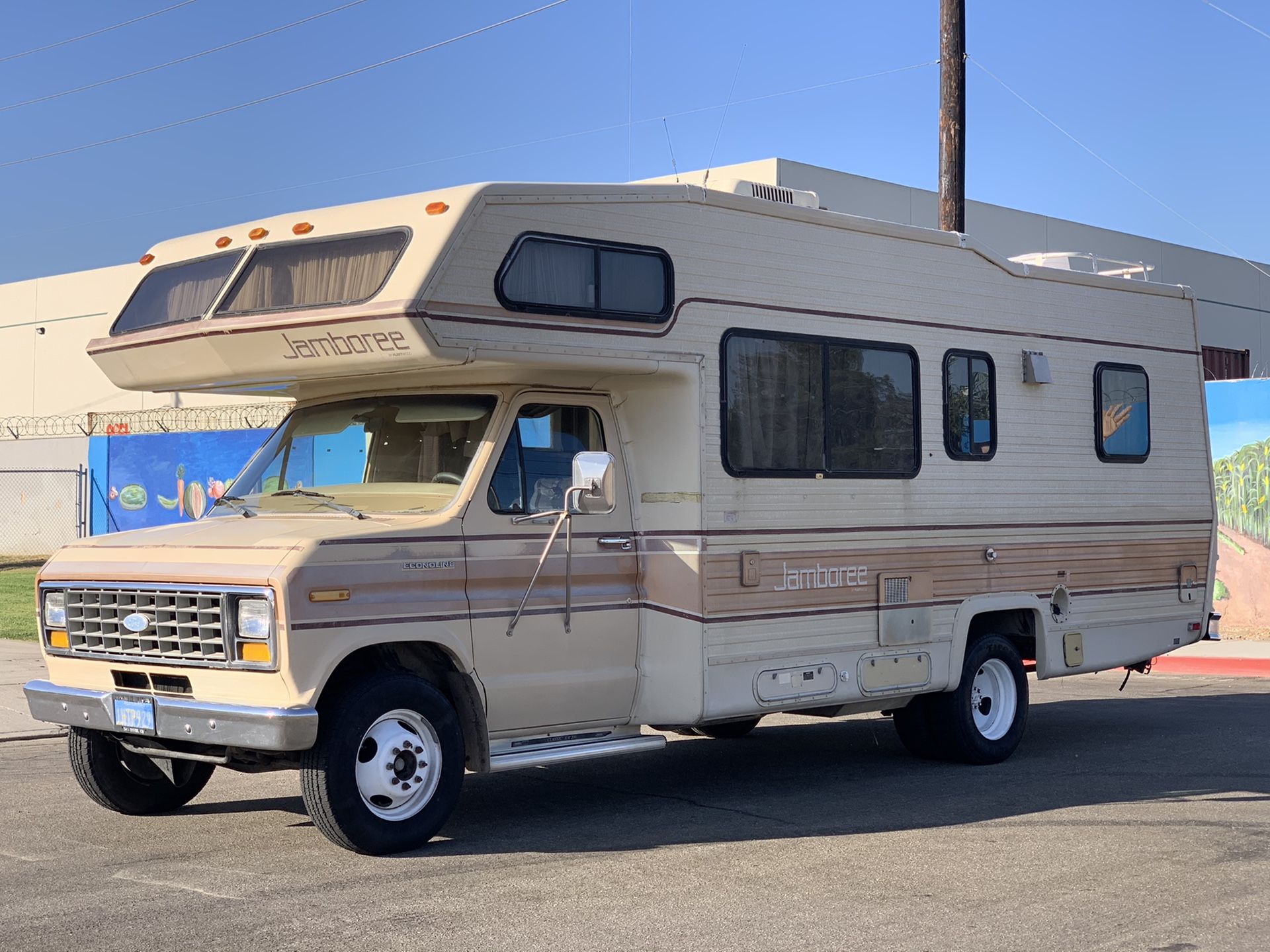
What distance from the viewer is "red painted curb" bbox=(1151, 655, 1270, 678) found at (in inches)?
604

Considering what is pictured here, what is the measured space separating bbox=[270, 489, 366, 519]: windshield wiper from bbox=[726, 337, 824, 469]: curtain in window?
2.17 meters

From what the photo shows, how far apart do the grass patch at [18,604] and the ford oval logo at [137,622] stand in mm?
10689

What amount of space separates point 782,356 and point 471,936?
13.9ft

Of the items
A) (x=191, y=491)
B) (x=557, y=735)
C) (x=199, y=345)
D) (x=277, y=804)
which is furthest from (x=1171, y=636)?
(x=191, y=491)

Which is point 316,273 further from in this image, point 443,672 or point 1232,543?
point 1232,543

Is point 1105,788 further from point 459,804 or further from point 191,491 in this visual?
point 191,491

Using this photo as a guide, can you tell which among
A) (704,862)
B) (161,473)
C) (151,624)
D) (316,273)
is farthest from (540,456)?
(161,473)

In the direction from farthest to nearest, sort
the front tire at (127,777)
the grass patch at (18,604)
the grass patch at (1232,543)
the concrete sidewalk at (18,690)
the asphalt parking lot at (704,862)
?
the grass patch at (1232,543), the grass patch at (18,604), the concrete sidewalk at (18,690), the front tire at (127,777), the asphalt parking lot at (704,862)

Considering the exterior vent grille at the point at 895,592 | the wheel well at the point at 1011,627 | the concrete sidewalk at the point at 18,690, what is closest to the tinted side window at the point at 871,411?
the exterior vent grille at the point at 895,592

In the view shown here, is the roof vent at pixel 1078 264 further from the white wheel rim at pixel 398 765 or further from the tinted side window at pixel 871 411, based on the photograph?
the white wheel rim at pixel 398 765

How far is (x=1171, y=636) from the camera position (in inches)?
447

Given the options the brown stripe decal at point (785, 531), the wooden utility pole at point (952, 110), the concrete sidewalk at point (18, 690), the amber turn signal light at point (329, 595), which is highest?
the wooden utility pole at point (952, 110)

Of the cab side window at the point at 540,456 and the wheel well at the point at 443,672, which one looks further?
the cab side window at the point at 540,456

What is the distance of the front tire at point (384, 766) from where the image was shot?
684 cm
